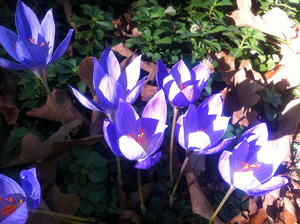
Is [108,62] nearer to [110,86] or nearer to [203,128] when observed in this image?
[110,86]

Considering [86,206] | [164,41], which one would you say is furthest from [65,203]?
[164,41]

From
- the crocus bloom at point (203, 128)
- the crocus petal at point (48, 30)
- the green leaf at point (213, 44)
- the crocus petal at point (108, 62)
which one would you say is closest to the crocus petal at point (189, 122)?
the crocus bloom at point (203, 128)

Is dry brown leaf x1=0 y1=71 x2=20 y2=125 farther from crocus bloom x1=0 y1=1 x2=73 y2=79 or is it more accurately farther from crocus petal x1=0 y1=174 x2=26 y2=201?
crocus petal x1=0 y1=174 x2=26 y2=201

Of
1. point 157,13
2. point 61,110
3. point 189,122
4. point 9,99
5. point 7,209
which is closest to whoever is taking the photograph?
point 7,209

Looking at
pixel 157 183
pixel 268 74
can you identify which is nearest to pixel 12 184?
pixel 157 183

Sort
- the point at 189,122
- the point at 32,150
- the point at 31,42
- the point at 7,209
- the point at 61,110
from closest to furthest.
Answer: the point at 7,209, the point at 189,122, the point at 31,42, the point at 32,150, the point at 61,110
